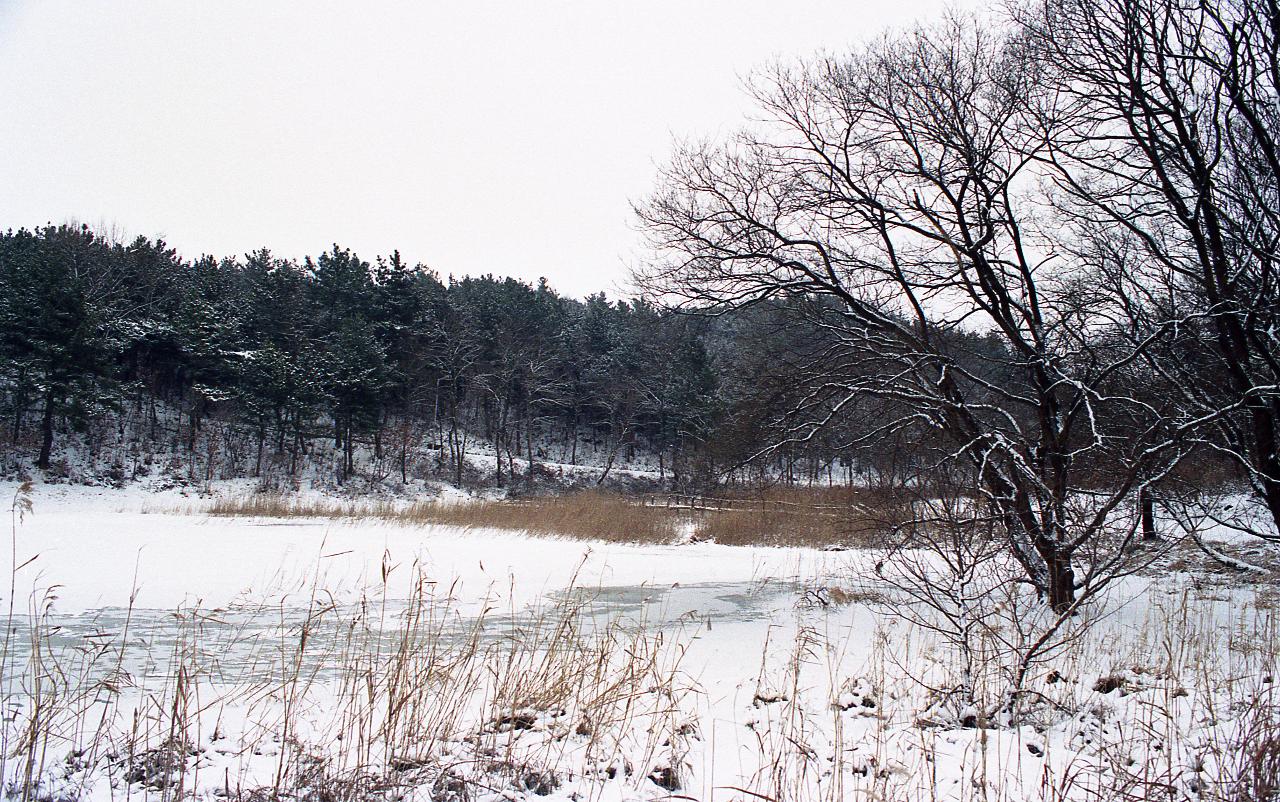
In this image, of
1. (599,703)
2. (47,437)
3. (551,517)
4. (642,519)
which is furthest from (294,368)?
(599,703)

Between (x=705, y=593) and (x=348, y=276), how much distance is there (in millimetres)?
39172

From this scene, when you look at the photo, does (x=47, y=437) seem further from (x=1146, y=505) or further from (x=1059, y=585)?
(x=1146, y=505)

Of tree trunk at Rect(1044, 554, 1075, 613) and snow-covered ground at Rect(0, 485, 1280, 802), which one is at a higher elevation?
tree trunk at Rect(1044, 554, 1075, 613)

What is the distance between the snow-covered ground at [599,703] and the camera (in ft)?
10.5

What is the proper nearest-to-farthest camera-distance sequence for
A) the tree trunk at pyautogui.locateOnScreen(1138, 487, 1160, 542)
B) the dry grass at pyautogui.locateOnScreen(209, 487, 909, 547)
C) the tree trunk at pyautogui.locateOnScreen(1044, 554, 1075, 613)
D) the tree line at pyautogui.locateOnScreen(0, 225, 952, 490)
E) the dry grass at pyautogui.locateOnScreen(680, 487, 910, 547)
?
the tree trunk at pyautogui.locateOnScreen(1138, 487, 1160, 542), the tree trunk at pyautogui.locateOnScreen(1044, 554, 1075, 613), the dry grass at pyautogui.locateOnScreen(680, 487, 910, 547), the dry grass at pyautogui.locateOnScreen(209, 487, 909, 547), the tree line at pyautogui.locateOnScreen(0, 225, 952, 490)

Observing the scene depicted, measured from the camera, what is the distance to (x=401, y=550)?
1357 cm

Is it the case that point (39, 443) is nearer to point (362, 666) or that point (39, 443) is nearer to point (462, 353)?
point (462, 353)

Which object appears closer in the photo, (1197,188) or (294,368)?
(1197,188)

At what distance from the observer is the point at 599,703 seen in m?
3.95

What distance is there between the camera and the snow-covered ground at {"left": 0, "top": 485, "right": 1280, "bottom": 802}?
3186 millimetres

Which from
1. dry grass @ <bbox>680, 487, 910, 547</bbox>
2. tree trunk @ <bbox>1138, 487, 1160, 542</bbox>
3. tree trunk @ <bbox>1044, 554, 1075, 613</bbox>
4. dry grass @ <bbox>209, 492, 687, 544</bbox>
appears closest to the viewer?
tree trunk @ <bbox>1138, 487, 1160, 542</bbox>

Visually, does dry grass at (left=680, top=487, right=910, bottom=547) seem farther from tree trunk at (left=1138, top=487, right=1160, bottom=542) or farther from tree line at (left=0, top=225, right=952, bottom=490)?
tree trunk at (left=1138, top=487, right=1160, bottom=542)

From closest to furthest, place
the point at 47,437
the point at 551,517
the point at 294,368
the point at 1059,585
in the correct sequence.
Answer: the point at 1059,585 < the point at 551,517 < the point at 47,437 < the point at 294,368

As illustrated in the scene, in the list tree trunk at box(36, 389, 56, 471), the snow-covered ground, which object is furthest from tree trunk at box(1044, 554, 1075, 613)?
tree trunk at box(36, 389, 56, 471)
